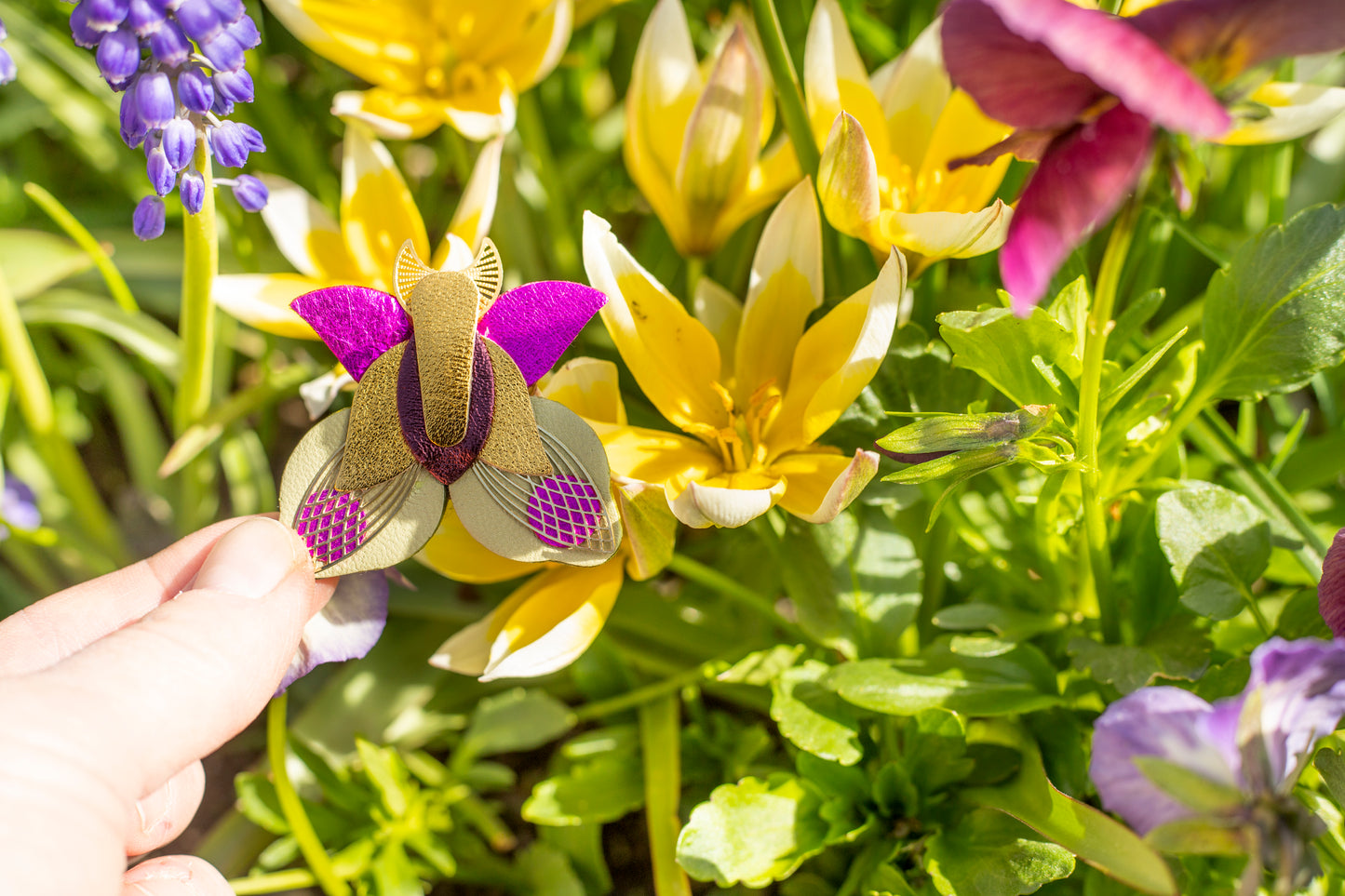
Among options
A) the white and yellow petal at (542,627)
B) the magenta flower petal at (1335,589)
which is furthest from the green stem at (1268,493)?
the white and yellow petal at (542,627)

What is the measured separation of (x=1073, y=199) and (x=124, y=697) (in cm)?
52

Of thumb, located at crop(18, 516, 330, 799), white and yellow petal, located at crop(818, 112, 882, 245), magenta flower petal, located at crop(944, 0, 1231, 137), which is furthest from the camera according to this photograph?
white and yellow petal, located at crop(818, 112, 882, 245)

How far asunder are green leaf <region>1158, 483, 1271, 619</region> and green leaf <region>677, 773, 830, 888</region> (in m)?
0.31

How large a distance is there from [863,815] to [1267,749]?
1.13 feet

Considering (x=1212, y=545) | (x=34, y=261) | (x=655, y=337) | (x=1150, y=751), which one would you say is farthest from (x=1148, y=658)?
(x=34, y=261)

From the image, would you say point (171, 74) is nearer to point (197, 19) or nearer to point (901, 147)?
point (197, 19)

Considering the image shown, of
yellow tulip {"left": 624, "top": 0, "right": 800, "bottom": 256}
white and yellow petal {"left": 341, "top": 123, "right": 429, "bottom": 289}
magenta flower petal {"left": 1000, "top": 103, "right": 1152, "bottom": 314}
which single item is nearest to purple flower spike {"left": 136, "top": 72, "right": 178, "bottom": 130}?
white and yellow petal {"left": 341, "top": 123, "right": 429, "bottom": 289}

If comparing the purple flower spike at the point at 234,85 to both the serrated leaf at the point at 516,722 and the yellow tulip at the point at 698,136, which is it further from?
the serrated leaf at the point at 516,722

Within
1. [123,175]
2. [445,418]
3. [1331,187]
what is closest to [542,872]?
[445,418]

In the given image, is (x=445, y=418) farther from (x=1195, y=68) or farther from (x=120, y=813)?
(x=1195, y=68)

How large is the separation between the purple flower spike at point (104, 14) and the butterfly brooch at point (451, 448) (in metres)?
0.17

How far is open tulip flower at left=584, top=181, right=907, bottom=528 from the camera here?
23.6 inches

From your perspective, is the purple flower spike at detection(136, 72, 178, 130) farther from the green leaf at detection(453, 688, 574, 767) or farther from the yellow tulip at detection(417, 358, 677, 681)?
the green leaf at detection(453, 688, 574, 767)

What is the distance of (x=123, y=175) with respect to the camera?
117 centimetres
